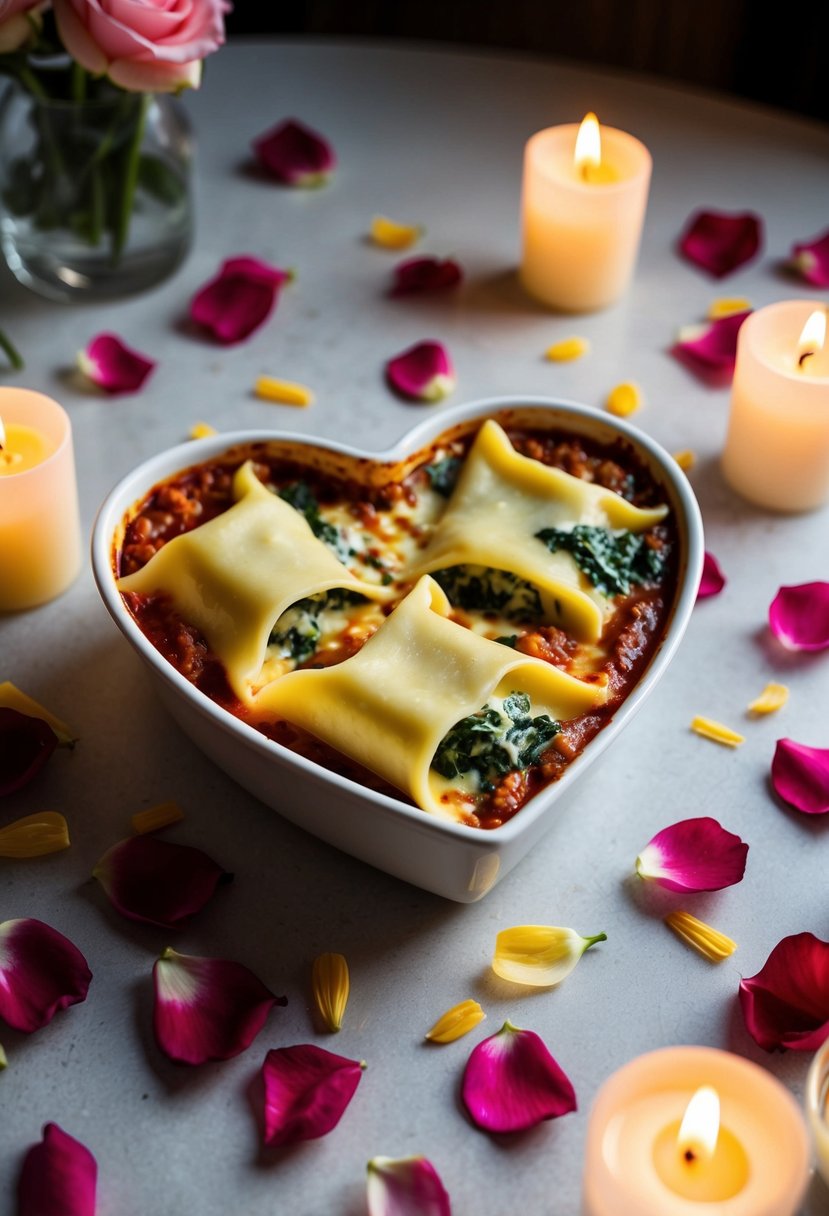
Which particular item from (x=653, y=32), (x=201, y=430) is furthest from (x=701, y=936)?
(x=653, y=32)

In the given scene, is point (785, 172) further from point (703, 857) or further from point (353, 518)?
point (703, 857)

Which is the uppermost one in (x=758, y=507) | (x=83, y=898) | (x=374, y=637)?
(x=374, y=637)

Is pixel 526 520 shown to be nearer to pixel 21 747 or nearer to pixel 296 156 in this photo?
pixel 21 747

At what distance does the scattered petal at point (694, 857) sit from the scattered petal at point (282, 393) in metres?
0.79

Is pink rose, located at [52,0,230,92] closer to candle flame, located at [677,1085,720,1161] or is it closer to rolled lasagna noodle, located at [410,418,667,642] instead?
rolled lasagna noodle, located at [410,418,667,642]

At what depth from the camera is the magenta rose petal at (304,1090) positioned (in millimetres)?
1124

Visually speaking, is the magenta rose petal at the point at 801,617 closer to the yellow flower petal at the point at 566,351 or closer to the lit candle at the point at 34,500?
the yellow flower petal at the point at 566,351

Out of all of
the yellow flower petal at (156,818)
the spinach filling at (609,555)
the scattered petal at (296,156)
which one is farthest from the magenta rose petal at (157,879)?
the scattered petal at (296,156)

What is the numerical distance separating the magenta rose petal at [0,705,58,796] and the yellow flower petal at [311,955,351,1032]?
358mm

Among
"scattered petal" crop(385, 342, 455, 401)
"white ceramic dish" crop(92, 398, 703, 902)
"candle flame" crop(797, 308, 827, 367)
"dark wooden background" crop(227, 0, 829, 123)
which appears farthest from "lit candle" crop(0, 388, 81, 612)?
"dark wooden background" crop(227, 0, 829, 123)

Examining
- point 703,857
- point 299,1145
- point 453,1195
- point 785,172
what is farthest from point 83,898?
point 785,172

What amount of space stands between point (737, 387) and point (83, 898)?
3.17 ft

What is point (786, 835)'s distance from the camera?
1.37 metres

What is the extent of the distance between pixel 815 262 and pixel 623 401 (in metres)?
0.42
